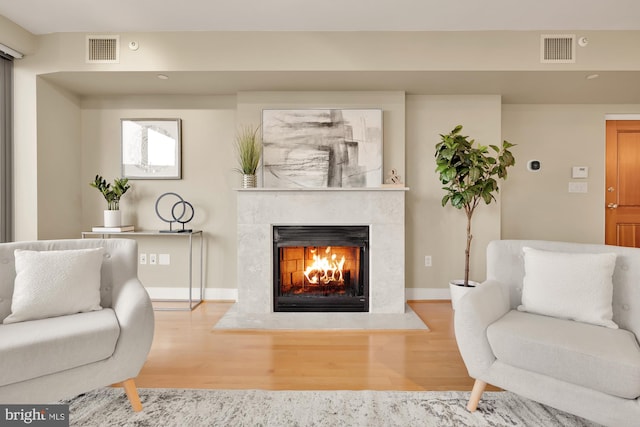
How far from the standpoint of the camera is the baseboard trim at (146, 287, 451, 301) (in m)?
3.77

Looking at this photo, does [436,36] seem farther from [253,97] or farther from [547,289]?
[547,289]

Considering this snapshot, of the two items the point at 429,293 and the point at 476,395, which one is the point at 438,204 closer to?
the point at 429,293

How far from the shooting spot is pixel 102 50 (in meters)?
3.09

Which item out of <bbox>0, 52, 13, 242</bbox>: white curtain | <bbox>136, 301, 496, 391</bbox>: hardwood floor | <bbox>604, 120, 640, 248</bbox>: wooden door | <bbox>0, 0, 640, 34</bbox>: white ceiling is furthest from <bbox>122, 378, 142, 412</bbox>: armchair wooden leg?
<bbox>604, 120, 640, 248</bbox>: wooden door

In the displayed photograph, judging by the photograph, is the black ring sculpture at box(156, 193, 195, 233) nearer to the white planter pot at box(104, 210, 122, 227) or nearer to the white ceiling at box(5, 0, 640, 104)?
the white planter pot at box(104, 210, 122, 227)

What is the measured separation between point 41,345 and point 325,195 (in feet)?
7.61

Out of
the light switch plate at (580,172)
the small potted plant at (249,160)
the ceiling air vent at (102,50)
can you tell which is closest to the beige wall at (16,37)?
the ceiling air vent at (102,50)

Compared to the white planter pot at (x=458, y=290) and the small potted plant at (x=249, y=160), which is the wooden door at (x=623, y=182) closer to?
the white planter pot at (x=458, y=290)

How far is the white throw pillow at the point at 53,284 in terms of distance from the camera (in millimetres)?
1812

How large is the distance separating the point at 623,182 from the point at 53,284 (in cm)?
539

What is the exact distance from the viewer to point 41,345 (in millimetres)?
1520

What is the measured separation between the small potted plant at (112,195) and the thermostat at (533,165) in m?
4.37

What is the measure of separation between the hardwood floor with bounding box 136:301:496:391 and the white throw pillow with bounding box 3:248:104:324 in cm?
61

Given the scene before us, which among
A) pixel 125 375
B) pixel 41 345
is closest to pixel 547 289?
pixel 125 375
